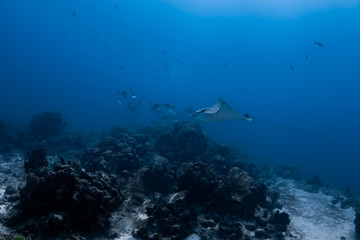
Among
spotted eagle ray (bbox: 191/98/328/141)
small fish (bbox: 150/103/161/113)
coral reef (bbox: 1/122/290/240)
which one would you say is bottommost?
coral reef (bbox: 1/122/290/240)

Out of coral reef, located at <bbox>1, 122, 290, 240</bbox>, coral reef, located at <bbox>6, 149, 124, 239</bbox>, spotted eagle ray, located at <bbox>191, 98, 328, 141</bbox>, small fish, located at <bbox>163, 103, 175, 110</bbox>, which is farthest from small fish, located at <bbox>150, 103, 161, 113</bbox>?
coral reef, located at <bbox>6, 149, 124, 239</bbox>

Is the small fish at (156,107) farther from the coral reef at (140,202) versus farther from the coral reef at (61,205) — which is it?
the coral reef at (61,205)

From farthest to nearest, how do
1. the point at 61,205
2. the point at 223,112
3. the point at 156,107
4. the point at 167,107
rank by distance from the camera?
the point at 156,107 → the point at 167,107 → the point at 223,112 → the point at 61,205

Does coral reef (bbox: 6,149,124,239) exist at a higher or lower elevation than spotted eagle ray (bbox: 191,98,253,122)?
lower

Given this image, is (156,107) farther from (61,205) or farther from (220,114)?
(61,205)

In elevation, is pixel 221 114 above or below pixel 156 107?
above

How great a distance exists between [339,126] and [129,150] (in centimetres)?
11680

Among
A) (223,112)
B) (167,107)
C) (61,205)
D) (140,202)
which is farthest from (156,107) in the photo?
(61,205)

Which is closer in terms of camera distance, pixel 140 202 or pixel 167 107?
pixel 140 202

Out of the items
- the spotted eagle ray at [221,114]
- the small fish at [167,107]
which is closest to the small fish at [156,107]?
the small fish at [167,107]

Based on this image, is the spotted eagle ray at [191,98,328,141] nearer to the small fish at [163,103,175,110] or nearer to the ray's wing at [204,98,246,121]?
the ray's wing at [204,98,246,121]

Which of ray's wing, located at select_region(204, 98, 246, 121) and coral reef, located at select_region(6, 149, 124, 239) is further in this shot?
ray's wing, located at select_region(204, 98, 246, 121)

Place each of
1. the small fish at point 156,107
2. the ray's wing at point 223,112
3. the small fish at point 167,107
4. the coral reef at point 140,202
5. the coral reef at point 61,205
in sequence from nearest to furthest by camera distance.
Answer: the coral reef at point 61,205 < the coral reef at point 140,202 < the ray's wing at point 223,112 < the small fish at point 167,107 < the small fish at point 156,107

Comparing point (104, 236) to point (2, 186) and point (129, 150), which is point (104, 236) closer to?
point (2, 186)
